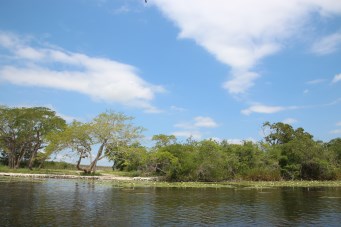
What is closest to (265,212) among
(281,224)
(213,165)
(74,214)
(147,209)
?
(281,224)

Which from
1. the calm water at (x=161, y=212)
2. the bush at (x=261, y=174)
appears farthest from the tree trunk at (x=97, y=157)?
the calm water at (x=161, y=212)

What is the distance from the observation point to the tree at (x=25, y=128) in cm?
6453

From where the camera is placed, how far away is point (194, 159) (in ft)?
160

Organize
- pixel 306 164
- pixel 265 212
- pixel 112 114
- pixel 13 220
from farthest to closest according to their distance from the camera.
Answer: pixel 112 114
pixel 306 164
pixel 265 212
pixel 13 220

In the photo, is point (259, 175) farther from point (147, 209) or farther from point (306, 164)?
point (147, 209)

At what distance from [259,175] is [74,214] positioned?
3790 centimetres

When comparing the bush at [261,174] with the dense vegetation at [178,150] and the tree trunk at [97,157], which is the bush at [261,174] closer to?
the dense vegetation at [178,150]

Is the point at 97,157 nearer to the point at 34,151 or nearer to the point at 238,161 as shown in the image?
the point at 34,151

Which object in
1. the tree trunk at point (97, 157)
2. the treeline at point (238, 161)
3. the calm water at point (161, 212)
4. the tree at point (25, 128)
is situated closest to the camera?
the calm water at point (161, 212)

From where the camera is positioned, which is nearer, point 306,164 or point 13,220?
point 13,220

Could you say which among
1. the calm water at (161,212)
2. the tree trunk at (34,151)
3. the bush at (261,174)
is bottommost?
the calm water at (161,212)

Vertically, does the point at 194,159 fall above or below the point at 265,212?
above

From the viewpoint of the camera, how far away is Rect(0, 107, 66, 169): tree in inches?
2540

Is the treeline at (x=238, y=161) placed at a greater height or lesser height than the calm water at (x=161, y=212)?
greater
